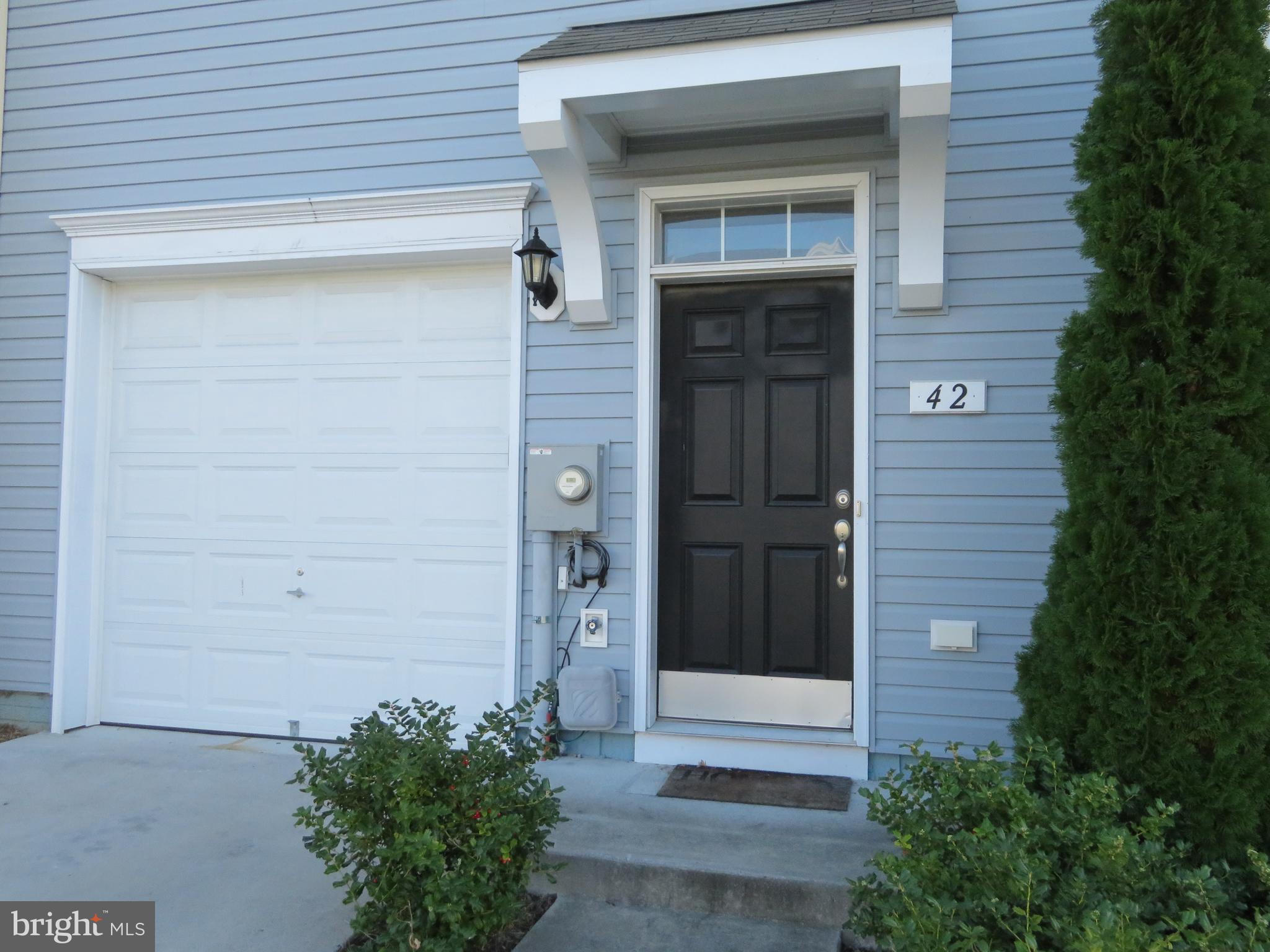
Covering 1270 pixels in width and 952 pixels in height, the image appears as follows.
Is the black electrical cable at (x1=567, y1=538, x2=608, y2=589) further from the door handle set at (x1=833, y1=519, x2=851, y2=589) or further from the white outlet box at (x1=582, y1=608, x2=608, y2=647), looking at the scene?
the door handle set at (x1=833, y1=519, x2=851, y2=589)

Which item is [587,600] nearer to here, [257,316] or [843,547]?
[843,547]

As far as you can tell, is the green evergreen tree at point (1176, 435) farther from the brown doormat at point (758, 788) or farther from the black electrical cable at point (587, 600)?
the black electrical cable at point (587, 600)

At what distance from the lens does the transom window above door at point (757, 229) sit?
383cm

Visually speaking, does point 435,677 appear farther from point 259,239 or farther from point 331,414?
point 259,239

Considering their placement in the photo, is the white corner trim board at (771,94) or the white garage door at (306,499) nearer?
the white corner trim board at (771,94)

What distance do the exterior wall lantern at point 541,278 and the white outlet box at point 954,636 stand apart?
2.06m

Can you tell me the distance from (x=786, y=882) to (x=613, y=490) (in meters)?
1.76

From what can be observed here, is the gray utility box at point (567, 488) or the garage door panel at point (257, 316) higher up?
the garage door panel at point (257, 316)

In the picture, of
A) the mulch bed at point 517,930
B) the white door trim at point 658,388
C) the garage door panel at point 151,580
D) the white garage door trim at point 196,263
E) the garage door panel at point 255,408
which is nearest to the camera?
the mulch bed at point 517,930

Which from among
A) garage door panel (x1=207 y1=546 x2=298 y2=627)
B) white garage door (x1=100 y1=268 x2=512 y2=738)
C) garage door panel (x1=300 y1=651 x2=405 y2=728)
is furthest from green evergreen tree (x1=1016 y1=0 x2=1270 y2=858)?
garage door panel (x1=207 y1=546 x2=298 y2=627)

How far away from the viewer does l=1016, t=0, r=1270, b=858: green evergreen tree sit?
2.25 meters

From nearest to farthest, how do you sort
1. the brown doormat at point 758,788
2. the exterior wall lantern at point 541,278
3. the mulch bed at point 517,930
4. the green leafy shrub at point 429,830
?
1. the green leafy shrub at point 429,830
2. the mulch bed at point 517,930
3. the brown doormat at point 758,788
4. the exterior wall lantern at point 541,278

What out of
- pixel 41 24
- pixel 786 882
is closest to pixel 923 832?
pixel 786 882

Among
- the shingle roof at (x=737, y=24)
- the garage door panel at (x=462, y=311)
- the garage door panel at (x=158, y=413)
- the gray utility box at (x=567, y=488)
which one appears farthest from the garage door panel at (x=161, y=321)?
the shingle roof at (x=737, y=24)
